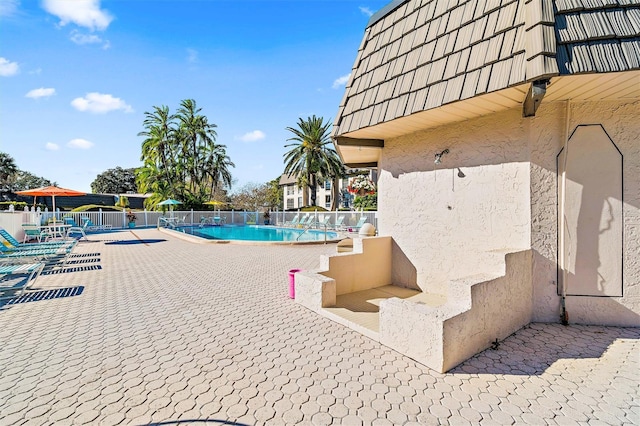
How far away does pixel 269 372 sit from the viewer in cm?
327

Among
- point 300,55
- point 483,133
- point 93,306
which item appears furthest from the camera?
point 300,55

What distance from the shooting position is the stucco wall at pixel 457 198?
15.7 ft

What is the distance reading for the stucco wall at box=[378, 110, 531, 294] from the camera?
480cm

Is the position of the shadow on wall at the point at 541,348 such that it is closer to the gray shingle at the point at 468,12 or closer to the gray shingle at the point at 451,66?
the gray shingle at the point at 451,66

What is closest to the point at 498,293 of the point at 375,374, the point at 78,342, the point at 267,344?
the point at 375,374

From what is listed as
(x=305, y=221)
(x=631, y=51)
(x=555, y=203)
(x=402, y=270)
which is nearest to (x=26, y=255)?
(x=402, y=270)

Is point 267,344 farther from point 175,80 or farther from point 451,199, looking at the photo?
point 175,80

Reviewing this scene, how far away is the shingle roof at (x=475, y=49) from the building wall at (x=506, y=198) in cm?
138

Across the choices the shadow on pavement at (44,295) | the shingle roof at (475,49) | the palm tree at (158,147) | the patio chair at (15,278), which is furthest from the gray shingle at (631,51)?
the palm tree at (158,147)

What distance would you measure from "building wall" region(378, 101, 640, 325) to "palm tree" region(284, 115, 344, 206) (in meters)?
26.7

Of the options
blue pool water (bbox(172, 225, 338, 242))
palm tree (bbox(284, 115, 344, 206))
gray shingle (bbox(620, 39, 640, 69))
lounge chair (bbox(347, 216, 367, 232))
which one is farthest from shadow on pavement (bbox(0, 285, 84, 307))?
palm tree (bbox(284, 115, 344, 206))

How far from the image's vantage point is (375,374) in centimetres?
324

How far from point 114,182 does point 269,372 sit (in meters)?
75.3

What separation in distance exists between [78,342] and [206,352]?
1.94 meters
